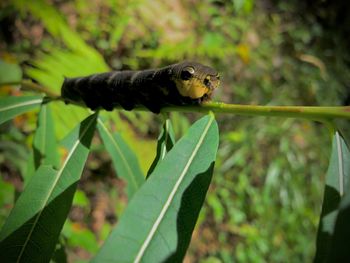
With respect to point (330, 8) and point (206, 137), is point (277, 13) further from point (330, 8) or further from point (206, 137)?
point (206, 137)

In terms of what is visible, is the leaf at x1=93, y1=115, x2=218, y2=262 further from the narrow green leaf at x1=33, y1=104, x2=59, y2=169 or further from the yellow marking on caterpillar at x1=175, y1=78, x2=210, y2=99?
the narrow green leaf at x1=33, y1=104, x2=59, y2=169

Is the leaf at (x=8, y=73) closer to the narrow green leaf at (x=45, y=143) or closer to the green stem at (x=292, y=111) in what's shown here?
the narrow green leaf at (x=45, y=143)

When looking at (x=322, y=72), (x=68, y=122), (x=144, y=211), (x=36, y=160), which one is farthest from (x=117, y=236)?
(x=322, y=72)

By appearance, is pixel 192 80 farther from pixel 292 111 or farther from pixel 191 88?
pixel 292 111

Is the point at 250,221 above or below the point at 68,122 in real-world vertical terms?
below

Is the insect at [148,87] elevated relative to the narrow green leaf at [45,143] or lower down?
elevated

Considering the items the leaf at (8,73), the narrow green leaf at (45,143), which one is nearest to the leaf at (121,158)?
the narrow green leaf at (45,143)

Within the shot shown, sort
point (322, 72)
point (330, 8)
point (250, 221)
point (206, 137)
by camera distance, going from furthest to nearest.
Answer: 1. point (330, 8)
2. point (322, 72)
3. point (250, 221)
4. point (206, 137)
